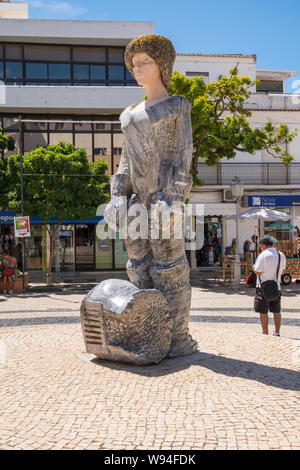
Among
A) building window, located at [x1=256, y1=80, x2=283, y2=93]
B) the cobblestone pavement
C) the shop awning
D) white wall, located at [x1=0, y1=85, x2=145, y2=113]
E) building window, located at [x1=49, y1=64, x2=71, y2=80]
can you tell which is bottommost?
the cobblestone pavement

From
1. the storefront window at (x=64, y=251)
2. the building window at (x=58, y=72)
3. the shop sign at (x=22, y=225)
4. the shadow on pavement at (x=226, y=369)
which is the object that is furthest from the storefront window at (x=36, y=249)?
the shadow on pavement at (x=226, y=369)

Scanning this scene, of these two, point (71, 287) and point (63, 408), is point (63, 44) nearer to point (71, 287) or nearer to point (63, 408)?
point (71, 287)

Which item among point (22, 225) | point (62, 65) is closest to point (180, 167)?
point (22, 225)

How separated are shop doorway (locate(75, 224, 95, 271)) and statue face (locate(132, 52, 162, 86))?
1655cm

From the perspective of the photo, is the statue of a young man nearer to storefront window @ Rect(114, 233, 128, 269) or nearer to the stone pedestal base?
the stone pedestal base

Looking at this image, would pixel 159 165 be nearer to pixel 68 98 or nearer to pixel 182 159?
pixel 182 159

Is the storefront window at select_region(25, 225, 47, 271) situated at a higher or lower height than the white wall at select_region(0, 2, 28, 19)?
lower

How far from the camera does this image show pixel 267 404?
3.77 metres

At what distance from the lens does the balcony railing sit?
2303cm

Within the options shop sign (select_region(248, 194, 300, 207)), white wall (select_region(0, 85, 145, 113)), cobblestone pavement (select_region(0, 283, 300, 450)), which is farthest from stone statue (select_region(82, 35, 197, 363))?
shop sign (select_region(248, 194, 300, 207))

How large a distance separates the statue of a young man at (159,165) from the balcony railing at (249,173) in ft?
58.1

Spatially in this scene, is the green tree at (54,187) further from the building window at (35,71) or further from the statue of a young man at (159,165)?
the statue of a young man at (159,165)

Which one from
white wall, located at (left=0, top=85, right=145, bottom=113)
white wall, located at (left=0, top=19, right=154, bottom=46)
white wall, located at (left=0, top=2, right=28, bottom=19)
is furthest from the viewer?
white wall, located at (left=0, top=2, right=28, bottom=19)

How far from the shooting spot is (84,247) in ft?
71.7
